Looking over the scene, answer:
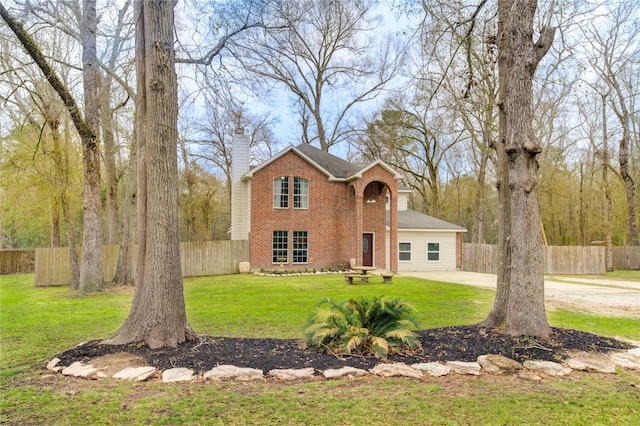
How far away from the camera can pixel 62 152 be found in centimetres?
1510

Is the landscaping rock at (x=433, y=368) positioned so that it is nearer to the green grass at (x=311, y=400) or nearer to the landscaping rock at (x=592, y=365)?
the green grass at (x=311, y=400)

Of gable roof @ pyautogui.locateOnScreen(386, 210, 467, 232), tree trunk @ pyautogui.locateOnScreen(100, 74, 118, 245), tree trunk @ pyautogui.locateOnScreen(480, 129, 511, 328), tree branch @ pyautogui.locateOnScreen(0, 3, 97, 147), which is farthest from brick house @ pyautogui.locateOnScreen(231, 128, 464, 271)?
tree trunk @ pyautogui.locateOnScreen(480, 129, 511, 328)

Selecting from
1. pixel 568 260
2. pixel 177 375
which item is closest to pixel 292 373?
pixel 177 375

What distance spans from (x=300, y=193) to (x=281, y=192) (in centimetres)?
94

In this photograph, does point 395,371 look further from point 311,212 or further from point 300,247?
point 311,212

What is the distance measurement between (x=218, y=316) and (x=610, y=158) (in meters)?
29.9

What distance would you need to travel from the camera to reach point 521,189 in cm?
625

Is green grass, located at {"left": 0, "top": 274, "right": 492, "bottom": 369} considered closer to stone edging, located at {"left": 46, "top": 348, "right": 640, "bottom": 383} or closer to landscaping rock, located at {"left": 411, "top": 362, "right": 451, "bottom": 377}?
stone edging, located at {"left": 46, "top": 348, "right": 640, "bottom": 383}

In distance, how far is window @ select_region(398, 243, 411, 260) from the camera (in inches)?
926

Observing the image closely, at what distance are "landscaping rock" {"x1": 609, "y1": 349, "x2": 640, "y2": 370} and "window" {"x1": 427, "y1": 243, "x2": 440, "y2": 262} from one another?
1835cm

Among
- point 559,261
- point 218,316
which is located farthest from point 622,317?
Answer: point 559,261

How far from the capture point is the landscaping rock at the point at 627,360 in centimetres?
514

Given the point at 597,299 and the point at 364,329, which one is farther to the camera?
the point at 597,299

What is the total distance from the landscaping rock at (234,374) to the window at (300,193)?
1635cm
